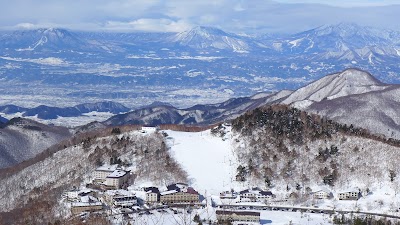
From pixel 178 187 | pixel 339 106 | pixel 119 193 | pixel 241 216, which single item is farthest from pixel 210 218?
pixel 339 106

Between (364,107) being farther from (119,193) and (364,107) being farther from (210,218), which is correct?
(210,218)

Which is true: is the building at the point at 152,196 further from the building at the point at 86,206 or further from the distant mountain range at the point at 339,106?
the distant mountain range at the point at 339,106

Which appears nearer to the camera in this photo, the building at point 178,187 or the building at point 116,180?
the building at point 178,187

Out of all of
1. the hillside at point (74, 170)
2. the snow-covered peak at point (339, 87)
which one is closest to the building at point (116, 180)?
the hillside at point (74, 170)

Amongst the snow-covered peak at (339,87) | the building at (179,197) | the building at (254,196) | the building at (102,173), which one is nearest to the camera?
the building at (179,197)

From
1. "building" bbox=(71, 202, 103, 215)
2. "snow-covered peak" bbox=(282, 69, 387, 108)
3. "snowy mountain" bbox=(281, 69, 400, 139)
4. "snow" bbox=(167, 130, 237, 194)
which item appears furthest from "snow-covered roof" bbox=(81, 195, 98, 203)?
"snow-covered peak" bbox=(282, 69, 387, 108)

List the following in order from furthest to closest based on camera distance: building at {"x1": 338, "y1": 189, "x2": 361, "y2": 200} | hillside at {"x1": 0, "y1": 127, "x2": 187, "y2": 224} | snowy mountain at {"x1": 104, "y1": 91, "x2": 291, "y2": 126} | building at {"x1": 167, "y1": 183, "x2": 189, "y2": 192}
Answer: snowy mountain at {"x1": 104, "y1": 91, "x2": 291, "y2": 126}, hillside at {"x1": 0, "y1": 127, "x2": 187, "y2": 224}, building at {"x1": 167, "y1": 183, "x2": 189, "y2": 192}, building at {"x1": 338, "y1": 189, "x2": 361, "y2": 200}

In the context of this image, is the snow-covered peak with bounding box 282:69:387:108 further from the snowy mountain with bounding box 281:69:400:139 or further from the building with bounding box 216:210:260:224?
the building with bounding box 216:210:260:224
